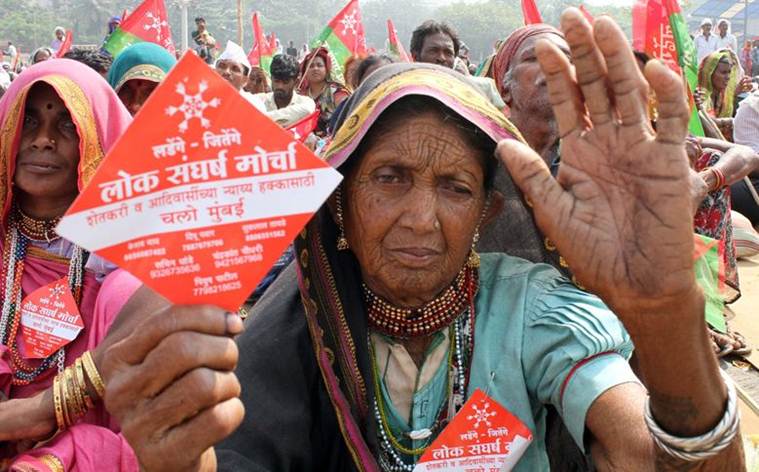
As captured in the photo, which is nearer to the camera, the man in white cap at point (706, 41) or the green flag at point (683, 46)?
the green flag at point (683, 46)

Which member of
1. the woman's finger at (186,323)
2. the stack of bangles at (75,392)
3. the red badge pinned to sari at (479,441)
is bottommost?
the red badge pinned to sari at (479,441)

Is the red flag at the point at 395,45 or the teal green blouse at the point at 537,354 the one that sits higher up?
the red flag at the point at 395,45

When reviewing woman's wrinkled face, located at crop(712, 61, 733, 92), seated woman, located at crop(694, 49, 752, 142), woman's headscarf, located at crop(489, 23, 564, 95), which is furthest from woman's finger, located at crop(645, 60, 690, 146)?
woman's wrinkled face, located at crop(712, 61, 733, 92)

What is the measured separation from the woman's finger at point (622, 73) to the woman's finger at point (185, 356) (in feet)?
2.74

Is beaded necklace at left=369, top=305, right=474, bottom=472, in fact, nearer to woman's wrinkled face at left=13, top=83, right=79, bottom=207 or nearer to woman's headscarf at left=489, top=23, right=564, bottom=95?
woman's wrinkled face at left=13, top=83, right=79, bottom=207

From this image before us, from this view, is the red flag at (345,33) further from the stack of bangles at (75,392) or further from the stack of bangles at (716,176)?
the stack of bangles at (75,392)

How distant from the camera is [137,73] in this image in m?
4.55

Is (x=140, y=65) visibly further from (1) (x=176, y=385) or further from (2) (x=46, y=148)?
(1) (x=176, y=385)

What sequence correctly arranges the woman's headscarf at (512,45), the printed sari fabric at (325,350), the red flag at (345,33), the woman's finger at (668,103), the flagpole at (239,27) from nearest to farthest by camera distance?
the woman's finger at (668,103) → the printed sari fabric at (325,350) → the woman's headscarf at (512,45) → the red flag at (345,33) → the flagpole at (239,27)

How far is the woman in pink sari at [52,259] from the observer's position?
2.09 meters

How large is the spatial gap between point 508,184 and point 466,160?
275 mm

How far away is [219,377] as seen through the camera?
4.35 feet

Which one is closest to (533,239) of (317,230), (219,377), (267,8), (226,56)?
(317,230)

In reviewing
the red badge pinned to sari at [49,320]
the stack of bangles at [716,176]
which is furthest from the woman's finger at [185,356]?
the stack of bangles at [716,176]
